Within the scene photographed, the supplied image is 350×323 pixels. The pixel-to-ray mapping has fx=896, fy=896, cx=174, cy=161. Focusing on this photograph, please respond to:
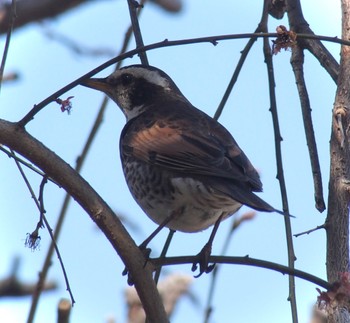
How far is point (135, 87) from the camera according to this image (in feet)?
21.6

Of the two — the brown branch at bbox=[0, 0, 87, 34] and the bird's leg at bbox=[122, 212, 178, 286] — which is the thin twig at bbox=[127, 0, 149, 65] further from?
the brown branch at bbox=[0, 0, 87, 34]

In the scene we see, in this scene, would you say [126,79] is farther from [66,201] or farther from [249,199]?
[249,199]

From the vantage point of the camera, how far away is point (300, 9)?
17.3ft

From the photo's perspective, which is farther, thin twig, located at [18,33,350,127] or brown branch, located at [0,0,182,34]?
brown branch, located at [0,0,182,34]

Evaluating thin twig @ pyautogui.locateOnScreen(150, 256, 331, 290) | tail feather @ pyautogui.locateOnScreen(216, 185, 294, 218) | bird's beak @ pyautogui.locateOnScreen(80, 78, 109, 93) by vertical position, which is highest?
bird's beak @ pyautogui.locateOnScreen(80, 78, 109, 93)

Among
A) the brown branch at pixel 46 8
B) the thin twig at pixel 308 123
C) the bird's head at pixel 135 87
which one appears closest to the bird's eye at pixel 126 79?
the bird's head at pixel 135 87

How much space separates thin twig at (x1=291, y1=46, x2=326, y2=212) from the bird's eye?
1.76 meters

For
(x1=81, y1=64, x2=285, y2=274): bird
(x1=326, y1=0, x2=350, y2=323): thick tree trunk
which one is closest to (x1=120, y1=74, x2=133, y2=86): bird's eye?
(x1=81, y1=64, x2=285, y2=274): bird

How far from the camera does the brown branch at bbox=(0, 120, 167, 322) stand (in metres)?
3.93

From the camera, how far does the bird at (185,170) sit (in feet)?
16.5

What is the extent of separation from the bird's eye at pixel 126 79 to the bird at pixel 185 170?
0.10 meters

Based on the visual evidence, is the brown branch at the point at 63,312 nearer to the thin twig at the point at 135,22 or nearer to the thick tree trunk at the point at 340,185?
the thick tree trunk at the point at 340,185

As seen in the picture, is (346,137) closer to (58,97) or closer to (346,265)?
(346,265)

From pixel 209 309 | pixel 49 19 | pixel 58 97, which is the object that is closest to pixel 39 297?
pixel 209 309
